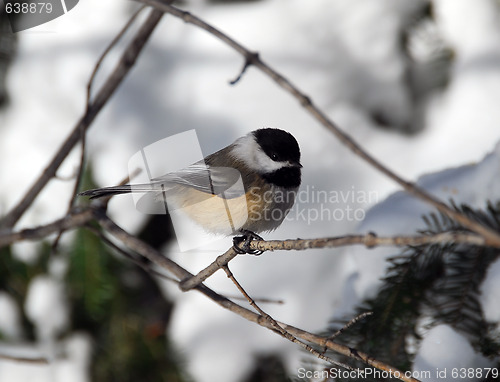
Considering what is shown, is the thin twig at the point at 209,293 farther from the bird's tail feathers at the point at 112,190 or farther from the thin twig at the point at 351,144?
the thin twig at the point at 351,144

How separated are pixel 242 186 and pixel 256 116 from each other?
631mm

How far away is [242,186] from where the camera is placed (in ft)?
4.97

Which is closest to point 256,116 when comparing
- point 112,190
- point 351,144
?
point 112,190

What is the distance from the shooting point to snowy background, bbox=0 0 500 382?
187cm

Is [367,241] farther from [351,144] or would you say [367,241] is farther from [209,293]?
[209,293]

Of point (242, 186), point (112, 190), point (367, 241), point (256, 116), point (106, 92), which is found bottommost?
point (367, 241)

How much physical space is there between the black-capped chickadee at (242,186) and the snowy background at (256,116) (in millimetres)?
200

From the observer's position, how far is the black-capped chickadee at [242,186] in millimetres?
1424

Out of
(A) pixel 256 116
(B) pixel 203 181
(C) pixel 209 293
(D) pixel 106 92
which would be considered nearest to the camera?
(C) pixel 209 293

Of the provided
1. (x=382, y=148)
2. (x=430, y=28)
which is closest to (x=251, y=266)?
(x=382, y=148)

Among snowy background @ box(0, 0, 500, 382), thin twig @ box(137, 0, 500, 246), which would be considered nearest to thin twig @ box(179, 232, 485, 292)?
thin twig @ box(137, 0, 500, 246)

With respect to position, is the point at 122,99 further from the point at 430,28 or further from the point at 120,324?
the point at 430,28

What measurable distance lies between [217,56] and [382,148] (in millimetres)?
857

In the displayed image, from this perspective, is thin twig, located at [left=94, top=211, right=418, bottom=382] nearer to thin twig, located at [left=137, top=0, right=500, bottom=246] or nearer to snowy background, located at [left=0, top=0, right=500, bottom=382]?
thin twig, located at [left=137, top=0, right=500, bottom=246]
